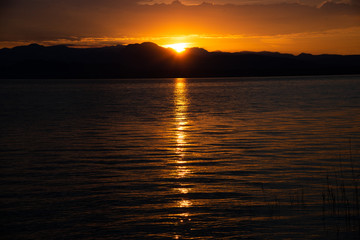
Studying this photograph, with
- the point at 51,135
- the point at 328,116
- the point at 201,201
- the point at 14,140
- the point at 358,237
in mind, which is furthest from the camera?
the point at 328,116

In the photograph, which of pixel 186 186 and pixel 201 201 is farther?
pixel 186 186

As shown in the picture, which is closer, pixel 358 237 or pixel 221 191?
pixel 358 237

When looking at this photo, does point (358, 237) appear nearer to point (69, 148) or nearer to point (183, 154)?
point (183, 154)

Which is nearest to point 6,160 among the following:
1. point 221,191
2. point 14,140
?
point 14,140

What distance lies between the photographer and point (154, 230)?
11367 mm

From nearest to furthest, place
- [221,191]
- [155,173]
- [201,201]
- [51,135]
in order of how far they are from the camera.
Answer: [201,201]
[221,191]
[155,173]
[51,135]

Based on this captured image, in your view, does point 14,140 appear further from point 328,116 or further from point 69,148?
point 328,116

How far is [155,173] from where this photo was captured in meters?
18.0

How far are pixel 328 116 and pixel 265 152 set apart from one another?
1943 centimetres

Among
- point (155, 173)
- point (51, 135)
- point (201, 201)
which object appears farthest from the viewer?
point (51, 135)

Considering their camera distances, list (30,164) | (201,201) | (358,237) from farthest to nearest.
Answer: (30,164) → (201,201) → (358,237)

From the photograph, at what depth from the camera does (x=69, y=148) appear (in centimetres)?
2464

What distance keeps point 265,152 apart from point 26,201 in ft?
39.9

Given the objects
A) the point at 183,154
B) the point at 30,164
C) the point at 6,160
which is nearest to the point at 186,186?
the point at 183,154
